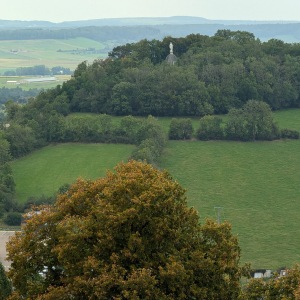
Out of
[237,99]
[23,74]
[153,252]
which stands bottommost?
[23,74]

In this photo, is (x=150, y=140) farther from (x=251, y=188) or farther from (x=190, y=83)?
(x=190, y=83)

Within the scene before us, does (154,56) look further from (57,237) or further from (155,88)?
(57,237)

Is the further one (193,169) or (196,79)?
(196,79)

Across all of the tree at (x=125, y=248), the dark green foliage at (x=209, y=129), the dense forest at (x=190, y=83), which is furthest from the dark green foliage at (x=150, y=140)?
the tree at (x=125, y=248)

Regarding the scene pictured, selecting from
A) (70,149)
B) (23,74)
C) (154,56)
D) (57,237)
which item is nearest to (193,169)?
(70,149)

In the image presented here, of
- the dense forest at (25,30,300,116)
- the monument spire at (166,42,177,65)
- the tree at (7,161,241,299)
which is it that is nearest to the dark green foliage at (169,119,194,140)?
the dense forest at (25,30,300,116)

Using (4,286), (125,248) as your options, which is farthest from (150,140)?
(125,248)
